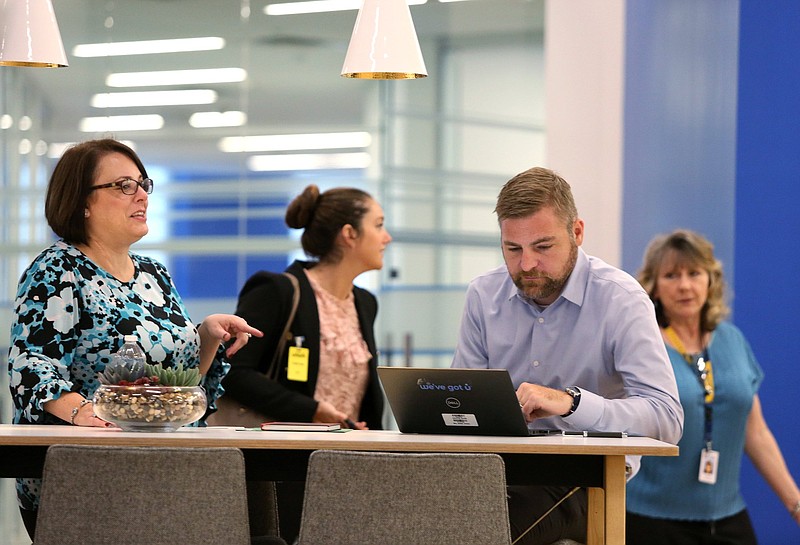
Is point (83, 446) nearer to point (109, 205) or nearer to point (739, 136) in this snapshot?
point (109, 205)

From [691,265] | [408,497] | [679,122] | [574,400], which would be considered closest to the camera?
[408,497]

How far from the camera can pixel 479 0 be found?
24.1 feet

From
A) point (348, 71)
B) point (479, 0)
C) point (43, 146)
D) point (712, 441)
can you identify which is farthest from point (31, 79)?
point (712, 441)

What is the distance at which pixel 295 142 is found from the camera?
23.7ft

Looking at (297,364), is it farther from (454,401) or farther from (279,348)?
(454,401)

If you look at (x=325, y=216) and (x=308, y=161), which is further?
(x=308, y=161)

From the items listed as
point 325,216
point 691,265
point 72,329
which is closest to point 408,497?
point 72,329

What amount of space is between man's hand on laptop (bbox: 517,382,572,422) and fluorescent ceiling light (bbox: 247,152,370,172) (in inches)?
167

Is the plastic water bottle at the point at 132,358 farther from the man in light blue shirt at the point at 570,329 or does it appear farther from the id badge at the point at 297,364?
the id badge at the point at 297,364

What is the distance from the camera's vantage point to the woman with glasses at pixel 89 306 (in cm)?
321

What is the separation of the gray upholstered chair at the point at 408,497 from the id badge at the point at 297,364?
2053 mm

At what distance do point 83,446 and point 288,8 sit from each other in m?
5.16

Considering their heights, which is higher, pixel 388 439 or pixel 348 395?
pixel 388 439

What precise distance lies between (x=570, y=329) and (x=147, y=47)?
15.0 feet
